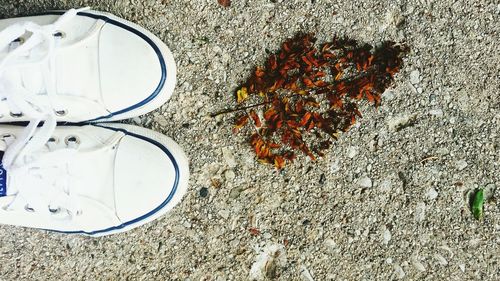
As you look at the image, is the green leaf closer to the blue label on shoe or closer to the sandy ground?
the sandy ground

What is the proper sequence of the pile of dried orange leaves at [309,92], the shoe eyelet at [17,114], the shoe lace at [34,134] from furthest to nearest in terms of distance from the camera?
1. the pile of dried orange leaves at [309,92]
2. the shoe eyelet at [17,114]
3. the shoe lace at [34,134]

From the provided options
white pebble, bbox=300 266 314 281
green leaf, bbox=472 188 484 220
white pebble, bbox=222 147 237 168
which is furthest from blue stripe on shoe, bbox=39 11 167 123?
green leaf, bbox=472 188 484 220

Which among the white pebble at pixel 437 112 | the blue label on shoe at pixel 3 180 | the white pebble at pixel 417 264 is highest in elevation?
the white pebble at pixel 437 112

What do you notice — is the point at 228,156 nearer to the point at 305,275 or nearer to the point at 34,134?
the point at 305,275

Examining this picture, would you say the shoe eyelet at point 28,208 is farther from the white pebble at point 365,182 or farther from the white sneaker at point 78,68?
the white pebble at point 365,182

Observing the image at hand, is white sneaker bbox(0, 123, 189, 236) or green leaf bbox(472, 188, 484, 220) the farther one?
green leaf bbox(472, 188, 484, 220)

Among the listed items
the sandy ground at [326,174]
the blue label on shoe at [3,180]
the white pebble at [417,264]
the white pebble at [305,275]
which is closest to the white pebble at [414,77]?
the sandy ground at [326,174]
